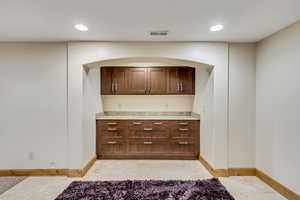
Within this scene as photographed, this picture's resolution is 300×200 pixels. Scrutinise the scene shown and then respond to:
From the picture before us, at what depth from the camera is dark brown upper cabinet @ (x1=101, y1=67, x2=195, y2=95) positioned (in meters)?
4.79

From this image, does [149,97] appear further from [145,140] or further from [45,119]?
[45,119]

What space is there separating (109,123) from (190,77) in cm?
222

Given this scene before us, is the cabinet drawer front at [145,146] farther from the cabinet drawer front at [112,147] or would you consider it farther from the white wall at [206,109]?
the white wall at [206,109]

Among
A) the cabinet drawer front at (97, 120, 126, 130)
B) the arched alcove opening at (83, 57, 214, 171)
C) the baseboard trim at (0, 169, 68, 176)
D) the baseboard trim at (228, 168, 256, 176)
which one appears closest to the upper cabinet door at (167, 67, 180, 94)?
the arched alcove opening at (83, 57, 214, 171)

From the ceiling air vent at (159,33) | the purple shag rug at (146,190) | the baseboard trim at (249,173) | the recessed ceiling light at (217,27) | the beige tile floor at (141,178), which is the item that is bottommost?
the beige tile floor at (141,178)

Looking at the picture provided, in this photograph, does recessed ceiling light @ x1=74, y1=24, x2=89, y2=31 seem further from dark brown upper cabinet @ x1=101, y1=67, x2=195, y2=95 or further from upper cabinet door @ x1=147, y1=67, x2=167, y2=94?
upper cabinet door @ x1=147, y1=67, x2=167, y2=94

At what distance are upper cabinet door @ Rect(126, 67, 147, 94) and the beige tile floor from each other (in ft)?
5.43

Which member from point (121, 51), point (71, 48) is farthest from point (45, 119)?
point (121, 51)

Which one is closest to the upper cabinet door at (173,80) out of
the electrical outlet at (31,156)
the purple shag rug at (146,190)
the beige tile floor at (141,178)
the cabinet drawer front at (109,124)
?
the cabinet drawer front at (109,124)

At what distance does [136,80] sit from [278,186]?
134 inches

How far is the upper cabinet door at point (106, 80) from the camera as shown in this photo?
4809 millimetres

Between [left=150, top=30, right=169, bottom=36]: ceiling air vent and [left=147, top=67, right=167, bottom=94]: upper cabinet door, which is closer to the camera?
[left=150, top=30, right=169, bottom=36]: ceiling air vent

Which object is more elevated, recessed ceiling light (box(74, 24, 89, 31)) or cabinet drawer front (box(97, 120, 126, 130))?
recessed ceiling light (box(74, 24, 89, 31))

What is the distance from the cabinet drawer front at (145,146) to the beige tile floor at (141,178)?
0.23m
